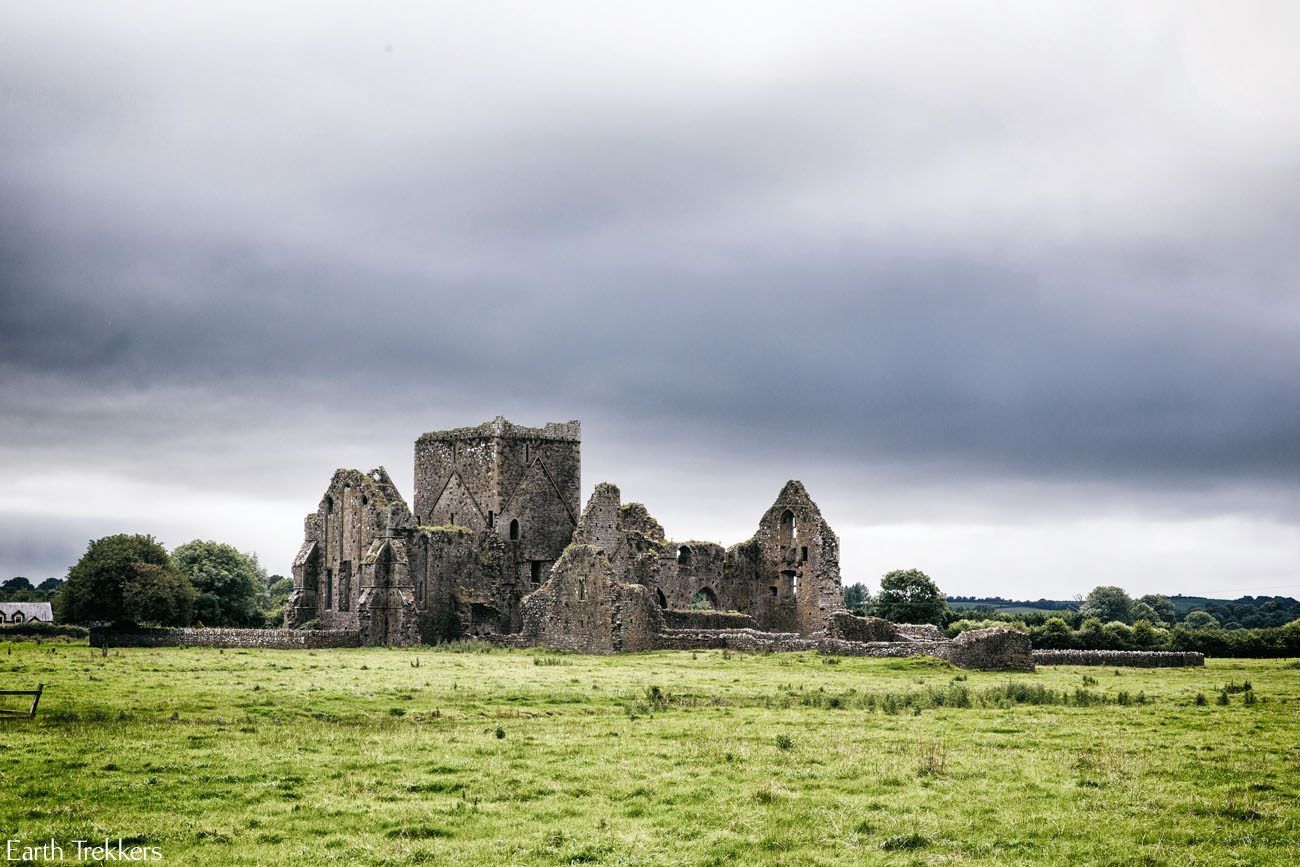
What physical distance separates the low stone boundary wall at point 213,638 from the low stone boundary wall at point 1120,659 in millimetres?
29152

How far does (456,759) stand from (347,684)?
502 inches

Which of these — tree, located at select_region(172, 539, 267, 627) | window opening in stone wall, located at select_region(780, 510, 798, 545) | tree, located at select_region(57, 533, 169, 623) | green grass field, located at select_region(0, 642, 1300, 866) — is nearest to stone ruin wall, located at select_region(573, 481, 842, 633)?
window opening in stone wall, located at select_region(780, 510, 798, 545)

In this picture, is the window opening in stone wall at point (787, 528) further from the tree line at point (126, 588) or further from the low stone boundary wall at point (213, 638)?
the tree line at point (126, 588)

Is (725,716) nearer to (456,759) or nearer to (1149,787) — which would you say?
(456,759)

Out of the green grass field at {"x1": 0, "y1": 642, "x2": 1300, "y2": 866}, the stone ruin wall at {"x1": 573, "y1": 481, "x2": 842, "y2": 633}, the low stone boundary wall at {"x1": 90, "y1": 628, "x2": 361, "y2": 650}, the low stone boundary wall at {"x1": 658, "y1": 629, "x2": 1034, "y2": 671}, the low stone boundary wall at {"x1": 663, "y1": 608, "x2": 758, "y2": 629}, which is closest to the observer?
the green grass field at {"x1": 0, "y1": 642, "x2": 1300, "y2": 866}

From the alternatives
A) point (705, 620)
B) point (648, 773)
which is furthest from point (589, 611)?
point (648, 773)

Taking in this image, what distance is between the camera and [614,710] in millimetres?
26922

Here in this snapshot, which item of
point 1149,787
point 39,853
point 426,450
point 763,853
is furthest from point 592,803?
point 426,450

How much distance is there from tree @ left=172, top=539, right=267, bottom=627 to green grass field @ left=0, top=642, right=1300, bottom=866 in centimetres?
4944

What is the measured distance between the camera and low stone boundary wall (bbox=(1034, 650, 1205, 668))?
153 ft

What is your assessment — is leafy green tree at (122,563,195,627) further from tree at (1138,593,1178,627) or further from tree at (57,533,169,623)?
tree at (1138,593,1178,627)

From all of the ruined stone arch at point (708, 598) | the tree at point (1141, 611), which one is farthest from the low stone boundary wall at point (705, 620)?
the tree at point (1141, 611)

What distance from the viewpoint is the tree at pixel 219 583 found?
7956 cm

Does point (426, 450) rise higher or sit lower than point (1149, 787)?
higher
